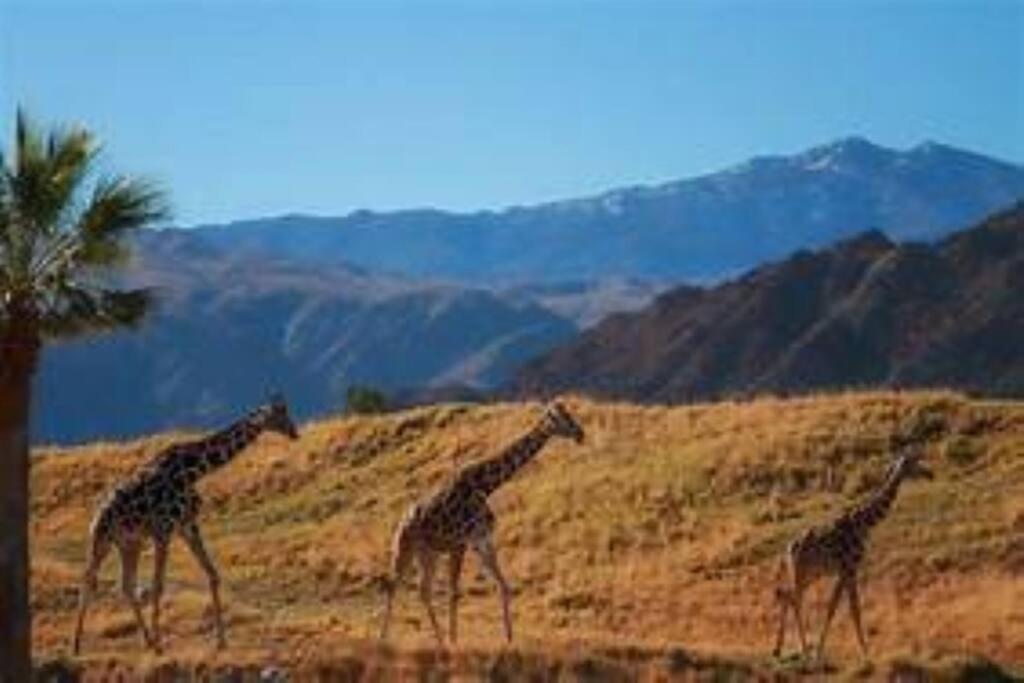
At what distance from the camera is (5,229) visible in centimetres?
2470

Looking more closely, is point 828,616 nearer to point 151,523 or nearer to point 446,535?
point 446,535

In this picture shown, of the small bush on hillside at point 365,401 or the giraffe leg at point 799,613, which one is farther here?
the small bush on hillside at point 365,401

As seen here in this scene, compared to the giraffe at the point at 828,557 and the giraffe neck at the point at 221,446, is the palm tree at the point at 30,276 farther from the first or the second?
the giraffe at the point at 828,557

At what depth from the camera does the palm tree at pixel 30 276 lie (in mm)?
24672

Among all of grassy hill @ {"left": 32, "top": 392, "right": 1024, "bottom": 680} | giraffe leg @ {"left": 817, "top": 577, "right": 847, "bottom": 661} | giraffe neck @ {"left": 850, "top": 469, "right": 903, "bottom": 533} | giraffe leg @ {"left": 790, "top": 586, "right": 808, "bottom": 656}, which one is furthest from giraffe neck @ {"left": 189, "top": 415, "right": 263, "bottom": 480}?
giraffe neck @ {"left": 850, "top": 469, "right": 903, "bottom": 533}

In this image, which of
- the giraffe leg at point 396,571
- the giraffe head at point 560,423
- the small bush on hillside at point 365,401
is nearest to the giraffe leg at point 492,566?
the giraffe leg at point 396,571

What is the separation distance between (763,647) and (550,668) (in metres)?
7.47

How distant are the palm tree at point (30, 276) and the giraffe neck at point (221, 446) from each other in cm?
572

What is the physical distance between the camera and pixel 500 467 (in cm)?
3228

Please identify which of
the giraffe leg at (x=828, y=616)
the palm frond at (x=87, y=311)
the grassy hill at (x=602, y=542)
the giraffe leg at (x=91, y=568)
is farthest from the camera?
the giraffe leg at (x=828, y=616)

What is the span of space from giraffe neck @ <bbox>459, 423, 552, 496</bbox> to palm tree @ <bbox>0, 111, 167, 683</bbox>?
7885 millimetres

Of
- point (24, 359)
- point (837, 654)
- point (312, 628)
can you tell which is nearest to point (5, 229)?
point (24, 359)

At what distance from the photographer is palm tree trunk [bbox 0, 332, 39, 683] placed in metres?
24.6

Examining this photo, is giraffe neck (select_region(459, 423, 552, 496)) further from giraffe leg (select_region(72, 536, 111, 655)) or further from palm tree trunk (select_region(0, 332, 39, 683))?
palm tree trunk (select_region(0, 332, 39, 683))
